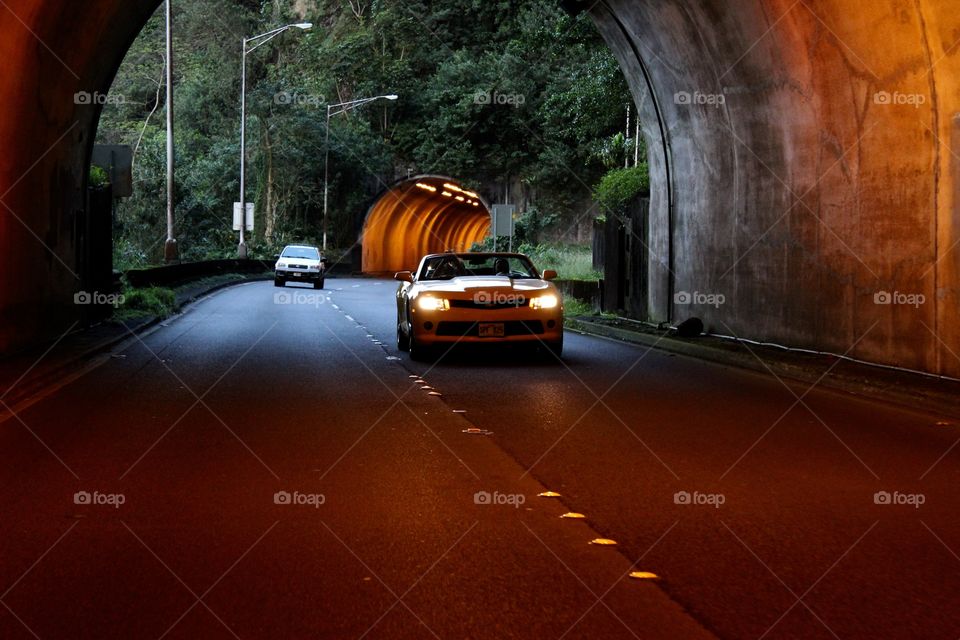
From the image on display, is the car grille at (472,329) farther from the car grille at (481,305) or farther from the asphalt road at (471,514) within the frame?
the asphalt road at (471,514)

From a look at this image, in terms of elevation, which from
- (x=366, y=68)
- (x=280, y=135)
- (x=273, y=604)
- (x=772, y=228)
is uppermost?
(x=366, y=68)

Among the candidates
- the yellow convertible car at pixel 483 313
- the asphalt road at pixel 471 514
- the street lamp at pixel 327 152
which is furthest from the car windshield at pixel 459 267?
the street lamp at pixel 327 152

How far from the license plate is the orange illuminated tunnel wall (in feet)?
134

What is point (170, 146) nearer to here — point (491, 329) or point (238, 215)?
point (238, 215)

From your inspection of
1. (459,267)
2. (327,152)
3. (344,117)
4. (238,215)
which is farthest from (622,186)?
(344,117)

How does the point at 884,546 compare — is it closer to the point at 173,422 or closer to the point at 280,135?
the point at 173,422

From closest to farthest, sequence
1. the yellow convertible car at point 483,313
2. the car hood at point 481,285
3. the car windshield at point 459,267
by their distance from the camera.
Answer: the yellow convertible car at point 483,313 → the car hood at point 481,285 → the car windshield at point 459,267

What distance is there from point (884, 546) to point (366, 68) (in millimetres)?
62007

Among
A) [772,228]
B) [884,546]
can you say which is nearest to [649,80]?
[772,228]

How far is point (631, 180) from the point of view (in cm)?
2900

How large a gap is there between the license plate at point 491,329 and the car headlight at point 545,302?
0.54 m

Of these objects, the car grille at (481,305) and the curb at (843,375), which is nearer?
the curb at (843,375)

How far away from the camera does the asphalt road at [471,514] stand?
4.79 m

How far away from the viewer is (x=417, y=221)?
78688 millimetres
